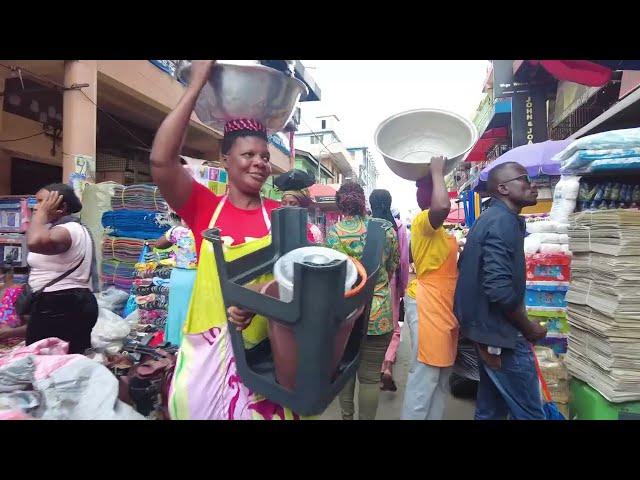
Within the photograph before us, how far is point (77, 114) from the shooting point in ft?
20.9

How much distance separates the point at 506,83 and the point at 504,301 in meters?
10.4

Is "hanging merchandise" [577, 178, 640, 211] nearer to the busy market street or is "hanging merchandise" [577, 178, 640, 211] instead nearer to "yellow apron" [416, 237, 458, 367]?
the busy market street

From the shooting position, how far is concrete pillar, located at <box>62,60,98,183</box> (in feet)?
20.6

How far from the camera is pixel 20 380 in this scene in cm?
164

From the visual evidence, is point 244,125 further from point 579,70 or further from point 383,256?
point 579,70

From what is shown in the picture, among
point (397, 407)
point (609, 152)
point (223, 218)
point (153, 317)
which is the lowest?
point (397, 407)

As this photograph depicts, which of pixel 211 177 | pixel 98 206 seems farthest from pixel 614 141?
pixel 98 206

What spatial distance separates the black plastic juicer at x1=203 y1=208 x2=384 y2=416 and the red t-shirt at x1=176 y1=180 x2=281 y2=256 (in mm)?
176

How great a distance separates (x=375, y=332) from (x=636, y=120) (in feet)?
17.8

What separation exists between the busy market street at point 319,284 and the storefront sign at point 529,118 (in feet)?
14.3

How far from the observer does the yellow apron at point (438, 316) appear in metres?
2.69

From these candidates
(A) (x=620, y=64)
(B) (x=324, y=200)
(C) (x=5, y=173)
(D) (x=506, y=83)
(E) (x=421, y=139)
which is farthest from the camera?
(B) (x=324, y=200)

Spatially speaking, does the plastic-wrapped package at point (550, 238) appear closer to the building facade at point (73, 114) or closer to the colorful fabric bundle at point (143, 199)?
the building facade at point (73, 114)

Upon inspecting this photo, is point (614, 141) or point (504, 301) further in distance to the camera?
point (614, 141)
